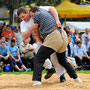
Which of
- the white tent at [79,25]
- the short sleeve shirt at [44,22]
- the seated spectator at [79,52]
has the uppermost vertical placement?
the short sleeve shirt at [44,22]

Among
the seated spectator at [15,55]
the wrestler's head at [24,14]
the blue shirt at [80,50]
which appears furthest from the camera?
the blue shirt at [80,50]

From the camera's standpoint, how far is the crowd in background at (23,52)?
38.7 ft

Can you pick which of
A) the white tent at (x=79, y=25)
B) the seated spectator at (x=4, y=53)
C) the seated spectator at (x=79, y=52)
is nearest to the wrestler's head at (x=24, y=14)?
the seated spectator at (x=4, y=53)

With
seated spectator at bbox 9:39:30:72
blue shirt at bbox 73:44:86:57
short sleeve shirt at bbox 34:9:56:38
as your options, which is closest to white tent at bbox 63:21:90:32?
blue shirt at bbox 73:44:86:57

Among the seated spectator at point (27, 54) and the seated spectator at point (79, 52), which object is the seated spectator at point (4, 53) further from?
the seated spectator at point (79, 52)

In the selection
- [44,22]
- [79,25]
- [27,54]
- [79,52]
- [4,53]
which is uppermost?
[44,22]

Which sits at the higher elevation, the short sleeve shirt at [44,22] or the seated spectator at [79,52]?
the short sleeve shirt at [44,22]

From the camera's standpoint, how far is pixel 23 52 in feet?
40.7

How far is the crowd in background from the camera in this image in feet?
38.7

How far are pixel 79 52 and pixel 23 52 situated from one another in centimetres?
265

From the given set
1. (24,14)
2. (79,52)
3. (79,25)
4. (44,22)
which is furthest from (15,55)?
(79,25)

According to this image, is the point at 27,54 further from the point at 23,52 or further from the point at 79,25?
the point at 79,25

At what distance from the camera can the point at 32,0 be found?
21.3m

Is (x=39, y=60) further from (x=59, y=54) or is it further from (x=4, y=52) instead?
(x=4, y=52)
